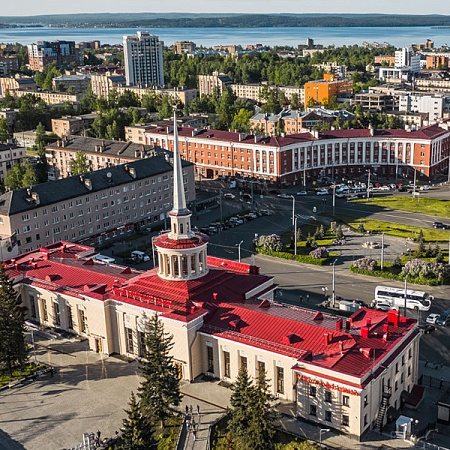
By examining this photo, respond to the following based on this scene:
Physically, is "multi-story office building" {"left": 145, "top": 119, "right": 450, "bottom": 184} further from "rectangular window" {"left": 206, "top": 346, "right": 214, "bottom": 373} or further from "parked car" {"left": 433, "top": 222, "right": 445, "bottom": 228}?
"rectangular window" {"left": 206, "top": 346, "right": 214, "bottom": 373}

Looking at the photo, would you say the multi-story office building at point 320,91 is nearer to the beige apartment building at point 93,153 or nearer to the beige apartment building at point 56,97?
the beige apartment building at point 56,97

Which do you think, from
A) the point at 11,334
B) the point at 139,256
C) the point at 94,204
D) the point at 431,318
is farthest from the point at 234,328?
the point at 94,204

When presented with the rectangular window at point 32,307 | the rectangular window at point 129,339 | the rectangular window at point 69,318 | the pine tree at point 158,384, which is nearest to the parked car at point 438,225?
the rectangular window at point 129,339

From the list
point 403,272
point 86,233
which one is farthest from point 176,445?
point 86,233

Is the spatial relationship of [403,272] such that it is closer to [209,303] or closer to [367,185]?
[209,303]

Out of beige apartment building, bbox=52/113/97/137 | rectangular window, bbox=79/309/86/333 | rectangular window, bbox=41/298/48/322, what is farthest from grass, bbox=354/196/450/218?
beige apartment building, bbox=52/113/97/137
